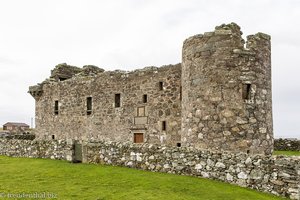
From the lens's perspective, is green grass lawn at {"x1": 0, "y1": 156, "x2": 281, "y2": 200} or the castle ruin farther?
the castle ruin

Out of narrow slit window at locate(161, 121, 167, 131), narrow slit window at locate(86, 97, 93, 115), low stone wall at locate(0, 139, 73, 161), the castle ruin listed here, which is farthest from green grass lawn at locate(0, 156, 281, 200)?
narrow slit window at locate(86, 97, 93, 115)

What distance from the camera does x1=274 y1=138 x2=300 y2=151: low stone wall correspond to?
1036 inches

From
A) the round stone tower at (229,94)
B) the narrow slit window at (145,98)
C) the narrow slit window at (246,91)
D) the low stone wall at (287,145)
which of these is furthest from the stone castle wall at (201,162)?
the low stone wall at (287,145)

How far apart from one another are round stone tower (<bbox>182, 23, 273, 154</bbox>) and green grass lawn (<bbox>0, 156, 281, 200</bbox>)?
3.55 m

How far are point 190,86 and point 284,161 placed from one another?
660 cm

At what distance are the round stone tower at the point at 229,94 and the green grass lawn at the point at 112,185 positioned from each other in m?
3.55

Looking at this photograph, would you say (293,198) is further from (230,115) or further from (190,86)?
(190,86)

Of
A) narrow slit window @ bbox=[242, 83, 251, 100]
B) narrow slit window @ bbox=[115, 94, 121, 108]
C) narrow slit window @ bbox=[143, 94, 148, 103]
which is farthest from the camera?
narrow slit window @ bbox=[115, 94, 121, 108]

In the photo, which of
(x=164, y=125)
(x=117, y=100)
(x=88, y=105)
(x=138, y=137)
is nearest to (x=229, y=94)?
(x=164, y=125)

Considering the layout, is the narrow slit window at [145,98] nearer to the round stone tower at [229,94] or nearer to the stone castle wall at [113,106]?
the stone castle wall at [113,106]

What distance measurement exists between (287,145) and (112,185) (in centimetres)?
1937

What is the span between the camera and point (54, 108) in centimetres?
2839

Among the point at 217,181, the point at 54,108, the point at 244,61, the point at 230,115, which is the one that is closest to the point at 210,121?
the point at 230,115

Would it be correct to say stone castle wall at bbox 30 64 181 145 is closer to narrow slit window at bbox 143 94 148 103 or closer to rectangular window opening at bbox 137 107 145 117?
rectangular window opening at bbox 137 107 145 117
